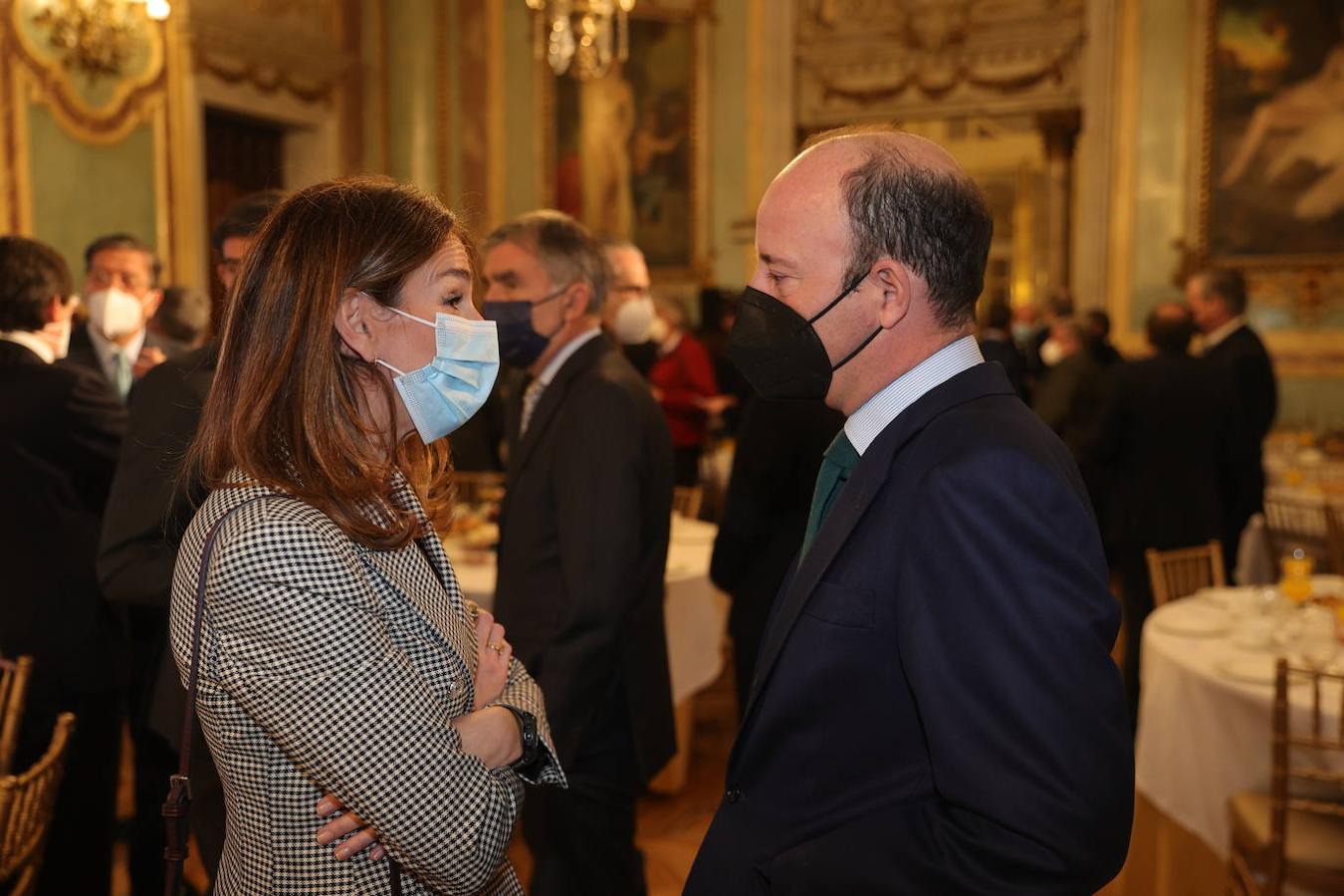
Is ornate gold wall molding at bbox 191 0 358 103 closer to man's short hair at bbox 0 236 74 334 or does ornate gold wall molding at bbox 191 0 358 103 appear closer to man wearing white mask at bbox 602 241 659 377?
man wearing white mask at bbox 602 241 659 377

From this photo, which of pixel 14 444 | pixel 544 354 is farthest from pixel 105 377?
pixel 544 354

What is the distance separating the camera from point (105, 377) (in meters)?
3.71

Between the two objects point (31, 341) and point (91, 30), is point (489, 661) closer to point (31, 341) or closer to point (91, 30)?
point (31, 341)

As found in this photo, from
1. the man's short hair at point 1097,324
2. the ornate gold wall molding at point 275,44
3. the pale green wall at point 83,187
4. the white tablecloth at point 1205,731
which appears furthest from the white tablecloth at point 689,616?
the ornate gold wall molding at point 275,44

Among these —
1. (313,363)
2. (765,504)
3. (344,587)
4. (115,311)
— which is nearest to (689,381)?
(115,311)

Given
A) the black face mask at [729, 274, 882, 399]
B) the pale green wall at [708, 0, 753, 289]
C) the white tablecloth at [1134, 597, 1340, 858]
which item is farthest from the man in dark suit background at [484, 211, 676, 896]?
the pale green wall at [708, 0, 753, 289]

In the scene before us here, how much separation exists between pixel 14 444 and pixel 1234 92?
958 cm

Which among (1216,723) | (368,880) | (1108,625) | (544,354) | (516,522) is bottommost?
(1216,723)

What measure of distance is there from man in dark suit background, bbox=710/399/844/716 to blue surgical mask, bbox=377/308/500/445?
151 cm

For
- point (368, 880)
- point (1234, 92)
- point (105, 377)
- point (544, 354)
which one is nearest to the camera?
point (368, 880)

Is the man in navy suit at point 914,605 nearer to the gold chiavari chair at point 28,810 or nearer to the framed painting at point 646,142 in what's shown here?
the gold chiavari chair at point 28,810

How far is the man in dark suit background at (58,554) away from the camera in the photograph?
2865mm

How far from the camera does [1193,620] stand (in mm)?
3576

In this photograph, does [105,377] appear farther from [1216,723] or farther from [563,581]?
[1216,723]
